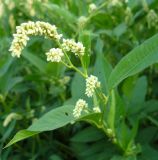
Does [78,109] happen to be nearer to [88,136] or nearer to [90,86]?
[90,86]

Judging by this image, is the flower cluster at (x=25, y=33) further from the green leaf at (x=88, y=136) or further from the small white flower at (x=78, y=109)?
the green leaf at (x=88, y=136)

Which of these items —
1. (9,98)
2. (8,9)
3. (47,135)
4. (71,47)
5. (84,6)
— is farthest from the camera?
(8,9)

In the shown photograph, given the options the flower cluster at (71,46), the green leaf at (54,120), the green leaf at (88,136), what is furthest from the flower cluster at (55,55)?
the green leaf at (88,136)

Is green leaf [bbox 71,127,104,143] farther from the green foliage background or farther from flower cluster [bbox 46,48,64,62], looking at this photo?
flower cluster [bbox 46,48,64,62]

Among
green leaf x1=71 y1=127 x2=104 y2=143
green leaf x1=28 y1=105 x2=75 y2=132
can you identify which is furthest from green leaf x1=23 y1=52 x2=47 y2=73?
green leaf x1=28 y1=105 x2=75 y2=132

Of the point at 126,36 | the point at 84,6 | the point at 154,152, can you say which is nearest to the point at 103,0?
the point at 84,6

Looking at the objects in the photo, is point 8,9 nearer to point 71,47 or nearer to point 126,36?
point 126,36
